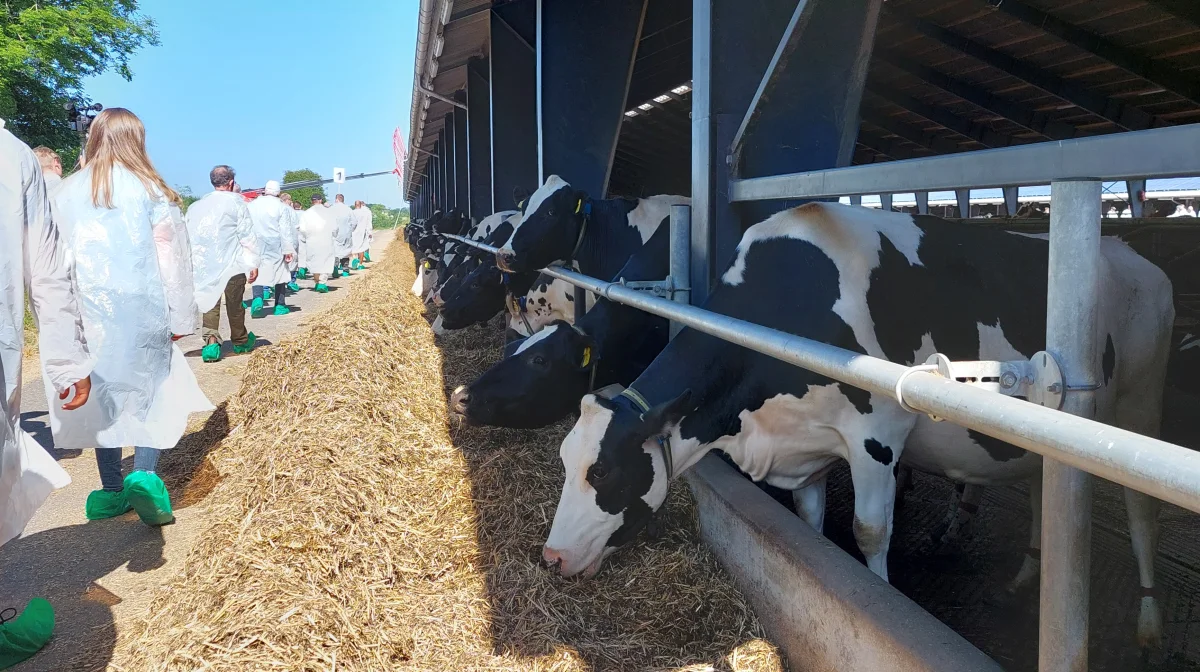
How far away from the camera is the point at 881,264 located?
2.94 m

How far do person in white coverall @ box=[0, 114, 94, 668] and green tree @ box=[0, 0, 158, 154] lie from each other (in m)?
28.3

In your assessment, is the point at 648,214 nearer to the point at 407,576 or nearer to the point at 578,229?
the point at 578,229

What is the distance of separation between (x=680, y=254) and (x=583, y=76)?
3.01 meters

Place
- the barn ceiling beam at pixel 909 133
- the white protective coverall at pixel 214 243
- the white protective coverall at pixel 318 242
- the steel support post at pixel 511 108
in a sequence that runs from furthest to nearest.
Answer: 1. the white protective coverall at pixel 318 242
2. the barn ceiling beam at pixel 909 133
3. the steel support post at pixel 511 108
4. the white protective coverall at pixel 214 243

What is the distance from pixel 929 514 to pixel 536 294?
4.17 meters

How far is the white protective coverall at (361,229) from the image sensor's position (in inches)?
982

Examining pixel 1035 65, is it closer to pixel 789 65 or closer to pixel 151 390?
pixel 789 65

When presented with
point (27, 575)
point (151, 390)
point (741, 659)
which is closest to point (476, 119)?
point (151, 390)

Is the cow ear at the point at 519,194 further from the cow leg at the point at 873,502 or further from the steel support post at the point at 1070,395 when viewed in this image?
the steel support post at the point at 1070,395

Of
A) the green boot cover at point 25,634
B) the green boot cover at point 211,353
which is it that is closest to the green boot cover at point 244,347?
the green boot cover at point 211,353

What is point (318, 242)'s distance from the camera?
58.0 ft

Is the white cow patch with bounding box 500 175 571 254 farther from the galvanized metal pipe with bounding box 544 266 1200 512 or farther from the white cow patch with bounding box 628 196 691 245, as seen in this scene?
the galvanized metal pipe with bounding box 544 266 1200 512

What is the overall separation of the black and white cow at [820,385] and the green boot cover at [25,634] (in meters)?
1.82

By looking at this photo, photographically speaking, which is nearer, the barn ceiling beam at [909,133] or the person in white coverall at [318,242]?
the barn ceiling beam at [909,133]
